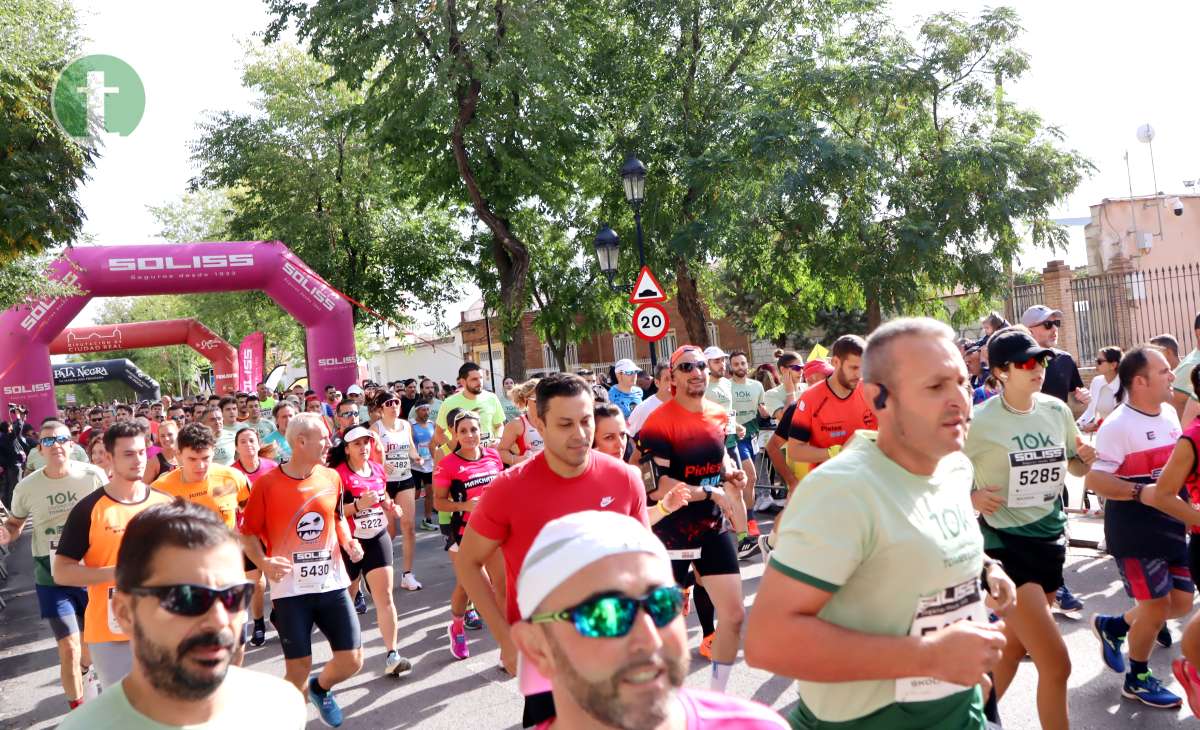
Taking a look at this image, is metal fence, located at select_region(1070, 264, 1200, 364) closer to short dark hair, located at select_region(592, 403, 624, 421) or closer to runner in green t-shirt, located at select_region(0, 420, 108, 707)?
short dark hair, located at select_region(592, 403, 624, 421)

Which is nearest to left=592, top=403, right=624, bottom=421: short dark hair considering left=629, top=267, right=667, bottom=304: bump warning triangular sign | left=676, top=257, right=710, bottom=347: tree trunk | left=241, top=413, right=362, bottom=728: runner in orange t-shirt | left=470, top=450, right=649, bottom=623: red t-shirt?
left=241, top=413, right=362, bottom=728: runner in orange t-shirt

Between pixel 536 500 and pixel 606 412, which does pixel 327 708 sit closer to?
pixel 606 412

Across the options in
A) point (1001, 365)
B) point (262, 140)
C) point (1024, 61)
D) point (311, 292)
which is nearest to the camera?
point (1001, 365)

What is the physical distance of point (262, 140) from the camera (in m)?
29.6

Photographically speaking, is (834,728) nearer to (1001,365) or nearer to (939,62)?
(1001,365)

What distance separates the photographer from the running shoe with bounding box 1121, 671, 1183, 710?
201 inches

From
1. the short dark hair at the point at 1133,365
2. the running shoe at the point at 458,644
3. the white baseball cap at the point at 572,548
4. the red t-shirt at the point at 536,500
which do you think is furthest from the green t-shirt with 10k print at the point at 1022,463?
the running shoe at the point at 458,644

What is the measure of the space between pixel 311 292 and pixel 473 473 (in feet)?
49.9

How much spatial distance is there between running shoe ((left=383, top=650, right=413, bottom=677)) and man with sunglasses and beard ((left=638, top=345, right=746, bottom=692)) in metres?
2.18

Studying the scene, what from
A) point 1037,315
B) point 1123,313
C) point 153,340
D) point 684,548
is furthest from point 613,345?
point 684,548

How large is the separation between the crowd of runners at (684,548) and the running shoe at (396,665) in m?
0.01

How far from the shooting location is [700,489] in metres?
5.39

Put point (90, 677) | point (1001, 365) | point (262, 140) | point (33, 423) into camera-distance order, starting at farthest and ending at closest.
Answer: point (262, 140)
point (33, 423)
point (90, 677)
point (1001, 365)

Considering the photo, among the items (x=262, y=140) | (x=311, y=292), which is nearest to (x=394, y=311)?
(x=262, y=140)
